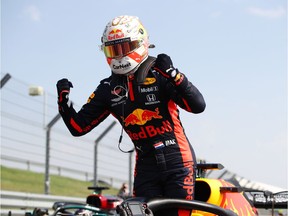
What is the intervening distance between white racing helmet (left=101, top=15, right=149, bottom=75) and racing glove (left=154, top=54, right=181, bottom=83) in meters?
0.30

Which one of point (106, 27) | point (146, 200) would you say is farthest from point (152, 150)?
point (146, 200)

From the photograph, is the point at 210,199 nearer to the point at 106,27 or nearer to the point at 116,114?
the point at 116,114

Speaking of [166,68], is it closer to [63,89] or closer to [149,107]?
[149,107]

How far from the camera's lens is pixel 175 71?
168 inches

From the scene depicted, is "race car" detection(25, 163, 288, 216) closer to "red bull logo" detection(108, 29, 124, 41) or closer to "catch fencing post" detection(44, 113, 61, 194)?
"red bull logo" detection(108, 29, 124, 41)

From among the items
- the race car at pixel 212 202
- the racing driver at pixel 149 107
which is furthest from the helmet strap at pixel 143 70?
the race car at pixel 212 202

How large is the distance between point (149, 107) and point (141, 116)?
0.08m

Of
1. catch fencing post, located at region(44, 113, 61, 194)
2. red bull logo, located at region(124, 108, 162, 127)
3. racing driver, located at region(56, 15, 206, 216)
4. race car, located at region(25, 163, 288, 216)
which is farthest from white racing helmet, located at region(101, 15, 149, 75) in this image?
catch fencing post, located at region(44, 113, 61, 194)

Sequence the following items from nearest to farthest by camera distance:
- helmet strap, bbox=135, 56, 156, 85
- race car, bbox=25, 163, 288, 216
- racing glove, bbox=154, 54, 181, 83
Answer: race car, bbox=25, 163, 288, 216 → racing glove, bbox=154, 54, 181, 83 → helmet strap, bbox=135, 56, 156, 85

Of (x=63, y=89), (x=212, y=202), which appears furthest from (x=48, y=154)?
(x=212, y=202)

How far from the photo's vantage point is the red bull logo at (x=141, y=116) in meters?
4.59

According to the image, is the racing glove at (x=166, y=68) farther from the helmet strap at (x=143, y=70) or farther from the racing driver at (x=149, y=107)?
the helmet strap at (x=143, y=70)

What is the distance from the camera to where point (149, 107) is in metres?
4.59

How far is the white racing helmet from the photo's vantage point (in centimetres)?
461
